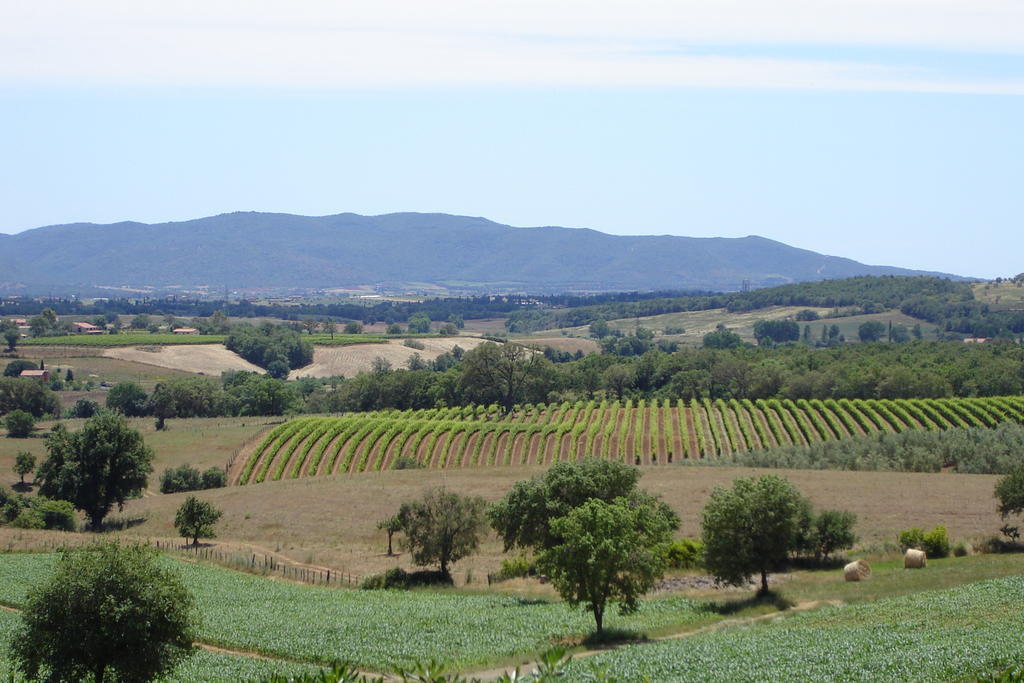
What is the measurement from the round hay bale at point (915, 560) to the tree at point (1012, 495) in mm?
6145

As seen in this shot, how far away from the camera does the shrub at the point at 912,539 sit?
42.8m

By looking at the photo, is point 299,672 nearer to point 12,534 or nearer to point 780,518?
point 780,518

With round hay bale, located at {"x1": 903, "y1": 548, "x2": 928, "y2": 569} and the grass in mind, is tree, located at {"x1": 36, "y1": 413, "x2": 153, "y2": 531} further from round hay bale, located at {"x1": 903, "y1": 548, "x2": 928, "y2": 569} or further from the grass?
the grass

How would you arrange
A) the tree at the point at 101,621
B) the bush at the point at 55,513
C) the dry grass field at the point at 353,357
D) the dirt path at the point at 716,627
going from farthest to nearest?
the dry grass field at the point at 353,357 < the bush at the point at 55,513 < the dirt path at the point at 716,627 < the tree at the point at 101,621

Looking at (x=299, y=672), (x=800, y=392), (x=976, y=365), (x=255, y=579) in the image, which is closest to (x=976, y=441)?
(x=800, y=392)

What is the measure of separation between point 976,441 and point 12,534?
59454mm

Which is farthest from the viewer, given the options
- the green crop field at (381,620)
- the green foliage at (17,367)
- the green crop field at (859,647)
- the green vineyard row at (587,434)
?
the green foliage at (17,367)

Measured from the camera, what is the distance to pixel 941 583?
3528 centimetres

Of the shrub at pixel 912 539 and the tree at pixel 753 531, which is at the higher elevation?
the tree at pixel 753 531

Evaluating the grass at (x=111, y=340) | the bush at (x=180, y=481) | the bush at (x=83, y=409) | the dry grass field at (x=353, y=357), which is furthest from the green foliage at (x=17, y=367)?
the bush at (x=180, y=481)

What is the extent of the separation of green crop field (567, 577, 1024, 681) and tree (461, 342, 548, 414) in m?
79.7

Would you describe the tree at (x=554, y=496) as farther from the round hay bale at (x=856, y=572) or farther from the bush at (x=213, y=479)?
the bush at (x=213, y=479)

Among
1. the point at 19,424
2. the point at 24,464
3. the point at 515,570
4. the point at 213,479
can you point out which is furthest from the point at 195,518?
the point at 19,424

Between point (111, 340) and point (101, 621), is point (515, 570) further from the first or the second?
point (111, 340)
